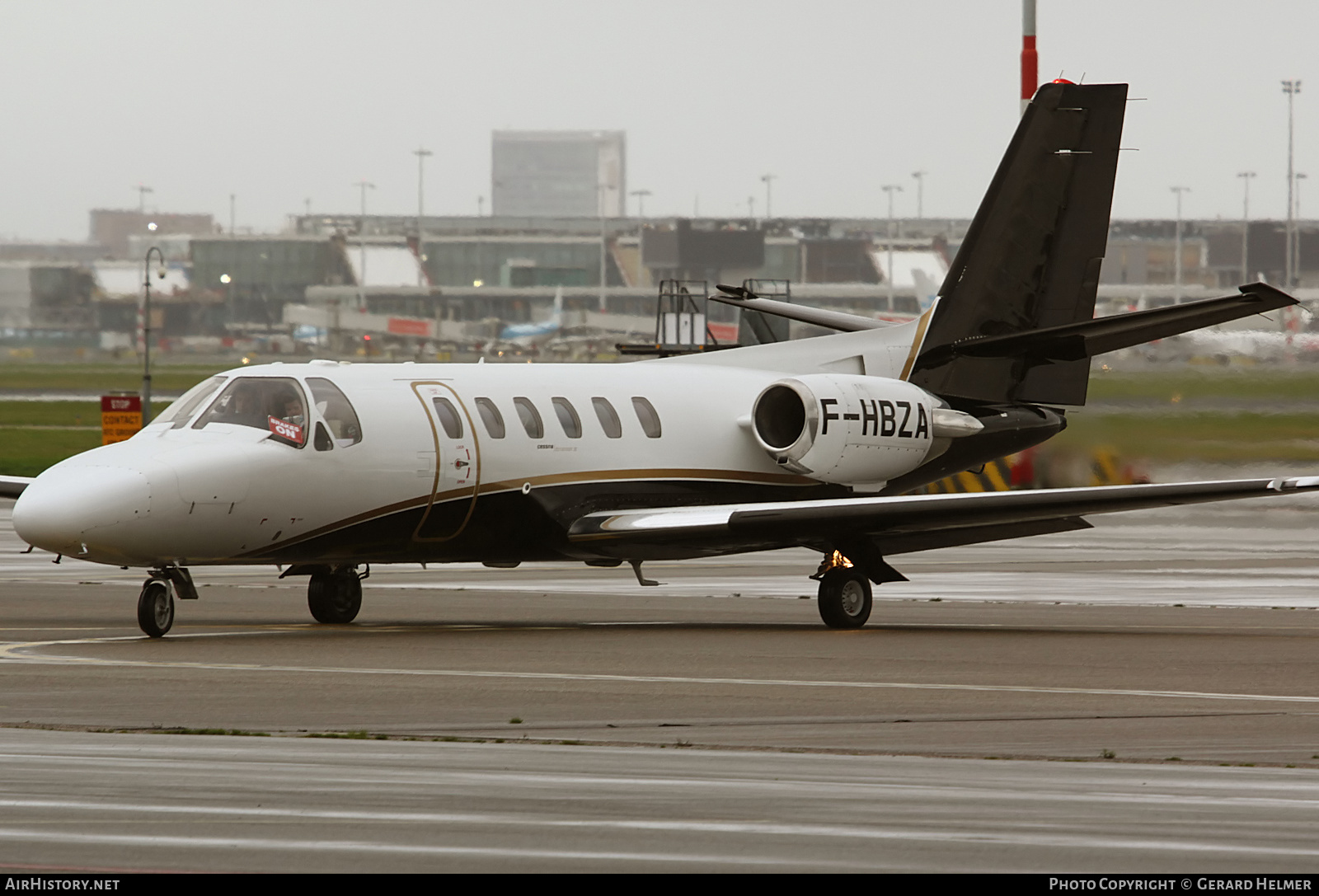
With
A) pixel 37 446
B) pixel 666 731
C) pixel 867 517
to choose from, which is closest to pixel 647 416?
pixel 867 517

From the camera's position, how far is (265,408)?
1722 cm

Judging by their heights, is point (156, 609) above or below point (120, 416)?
below

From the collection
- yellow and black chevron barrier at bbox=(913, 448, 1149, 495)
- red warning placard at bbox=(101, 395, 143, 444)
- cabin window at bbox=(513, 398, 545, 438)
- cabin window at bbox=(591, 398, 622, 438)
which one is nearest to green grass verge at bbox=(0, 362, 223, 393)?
red warning placard at bbox=(101, 395, 143, 444)

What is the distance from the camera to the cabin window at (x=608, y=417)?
19.5 m

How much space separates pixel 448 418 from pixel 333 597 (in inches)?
88.3

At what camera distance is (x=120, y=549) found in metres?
15.8

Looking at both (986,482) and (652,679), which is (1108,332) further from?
(986,482)

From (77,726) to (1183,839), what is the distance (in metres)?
6.49

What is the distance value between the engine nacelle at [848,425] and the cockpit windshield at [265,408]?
5269mm

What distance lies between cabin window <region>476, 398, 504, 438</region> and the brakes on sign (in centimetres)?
211

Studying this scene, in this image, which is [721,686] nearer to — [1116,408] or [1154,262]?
[1116,408]

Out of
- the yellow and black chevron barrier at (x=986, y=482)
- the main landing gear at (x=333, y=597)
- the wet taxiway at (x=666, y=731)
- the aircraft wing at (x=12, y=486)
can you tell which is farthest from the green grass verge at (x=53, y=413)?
the wet taxiway at (x=666, y=731)

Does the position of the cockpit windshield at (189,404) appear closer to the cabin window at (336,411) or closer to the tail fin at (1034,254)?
the cabin window at (336,411)

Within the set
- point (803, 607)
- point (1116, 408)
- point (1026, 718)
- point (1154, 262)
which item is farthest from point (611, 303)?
point (1026, 718)
